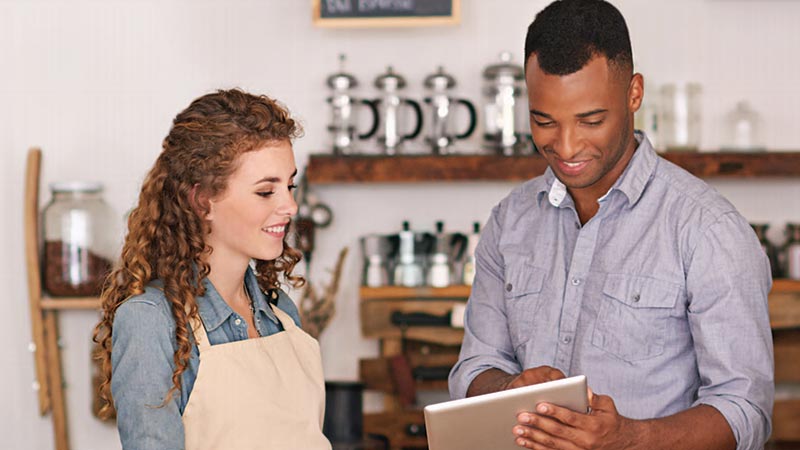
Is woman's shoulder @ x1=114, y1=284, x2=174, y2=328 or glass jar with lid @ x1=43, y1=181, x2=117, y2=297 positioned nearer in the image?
woman's shoulder @ x1=114, y1=284, x2=174, y2=328

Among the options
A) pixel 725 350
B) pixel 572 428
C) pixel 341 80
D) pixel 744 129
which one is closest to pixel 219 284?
pixel 572 428

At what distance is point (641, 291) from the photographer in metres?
1.75

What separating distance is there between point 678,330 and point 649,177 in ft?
0.92

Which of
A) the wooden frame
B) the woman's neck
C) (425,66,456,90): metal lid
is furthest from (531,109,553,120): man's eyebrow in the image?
the wooden frame

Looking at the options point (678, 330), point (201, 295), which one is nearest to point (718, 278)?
point (678, 330)

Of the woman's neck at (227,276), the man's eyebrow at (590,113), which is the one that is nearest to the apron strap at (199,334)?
the woman's neck at (227,276)

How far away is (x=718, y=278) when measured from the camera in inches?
65.4

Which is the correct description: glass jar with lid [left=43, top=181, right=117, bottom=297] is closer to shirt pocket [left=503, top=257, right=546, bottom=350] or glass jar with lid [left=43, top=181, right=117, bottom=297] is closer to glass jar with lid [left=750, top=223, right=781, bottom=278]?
shirt pocket [left=503, top=257, right=546, bottom=350]

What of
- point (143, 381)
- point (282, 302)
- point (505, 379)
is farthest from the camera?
point (282, 302)

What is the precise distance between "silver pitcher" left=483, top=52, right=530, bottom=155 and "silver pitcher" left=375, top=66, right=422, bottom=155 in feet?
0.87

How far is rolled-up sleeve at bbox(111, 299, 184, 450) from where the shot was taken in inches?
57.6

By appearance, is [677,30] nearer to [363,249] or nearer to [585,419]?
[363,249]

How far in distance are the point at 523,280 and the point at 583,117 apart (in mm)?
372

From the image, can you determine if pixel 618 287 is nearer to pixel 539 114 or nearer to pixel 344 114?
pixel 539 114
